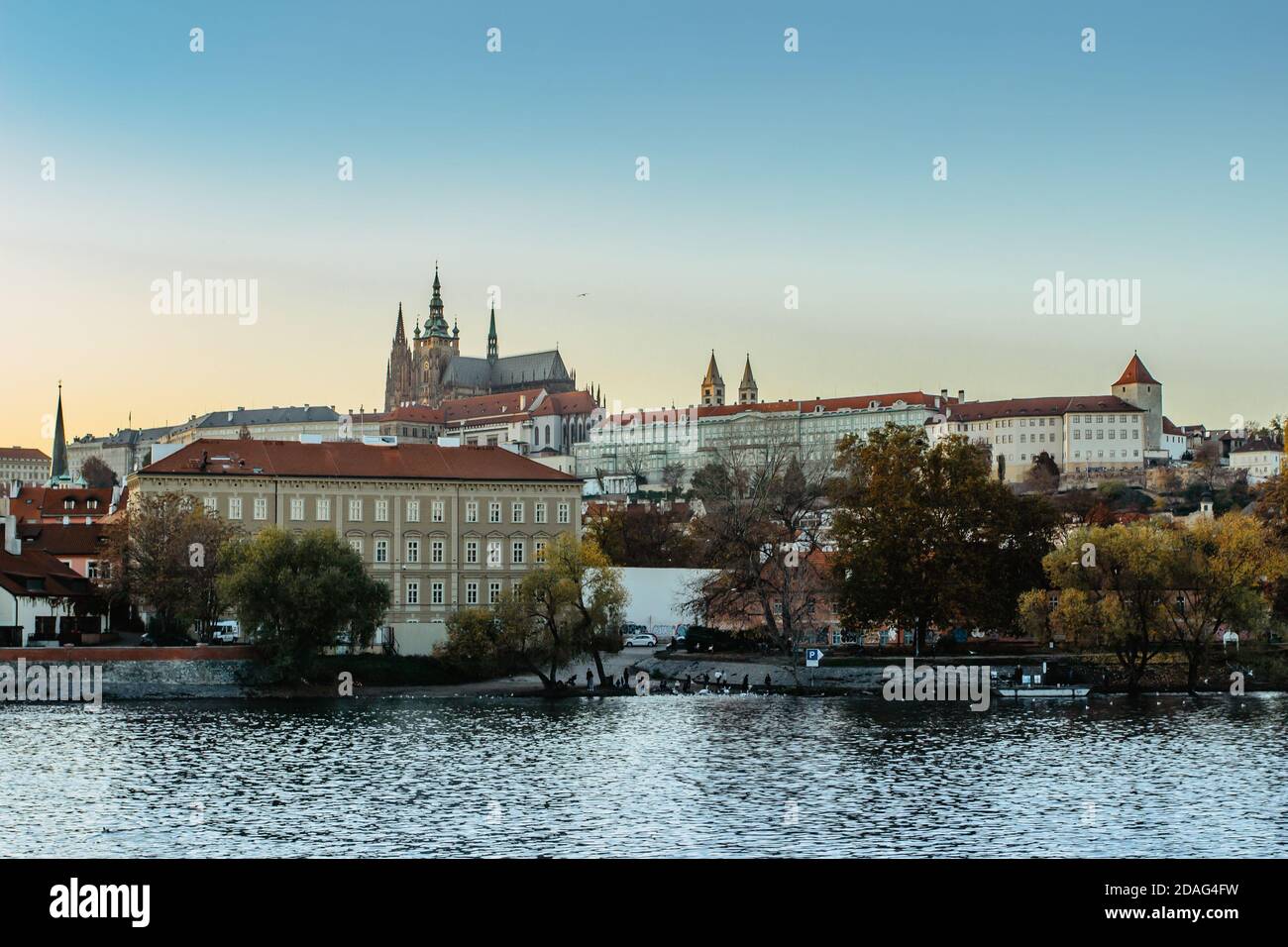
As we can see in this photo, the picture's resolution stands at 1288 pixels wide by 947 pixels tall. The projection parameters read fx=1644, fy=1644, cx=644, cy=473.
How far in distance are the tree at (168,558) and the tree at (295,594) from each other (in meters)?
3.83

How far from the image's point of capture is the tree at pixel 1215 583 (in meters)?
68.4

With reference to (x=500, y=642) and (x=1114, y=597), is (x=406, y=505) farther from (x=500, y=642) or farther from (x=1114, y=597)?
(x=1114, y=597)

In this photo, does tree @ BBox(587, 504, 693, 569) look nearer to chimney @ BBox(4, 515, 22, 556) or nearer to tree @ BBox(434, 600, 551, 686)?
tree @ BBox(434, 600, 551, 686)

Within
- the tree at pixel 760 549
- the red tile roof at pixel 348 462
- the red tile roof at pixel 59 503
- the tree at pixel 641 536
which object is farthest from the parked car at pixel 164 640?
the red tile roof at pixel 59 503

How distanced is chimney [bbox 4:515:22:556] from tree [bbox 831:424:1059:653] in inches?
1536

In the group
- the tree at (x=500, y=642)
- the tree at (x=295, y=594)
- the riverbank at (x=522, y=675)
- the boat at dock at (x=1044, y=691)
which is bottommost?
the boat at dock at (x=1044, y=691)

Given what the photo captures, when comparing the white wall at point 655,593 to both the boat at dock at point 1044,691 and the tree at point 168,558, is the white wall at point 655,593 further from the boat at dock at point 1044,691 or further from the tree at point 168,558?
the boat at dock at point 1044,691

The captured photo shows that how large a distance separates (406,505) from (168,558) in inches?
545

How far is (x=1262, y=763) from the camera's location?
1671 inches

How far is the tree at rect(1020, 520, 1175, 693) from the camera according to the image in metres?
67.6

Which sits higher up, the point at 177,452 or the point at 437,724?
the point at 177,452
